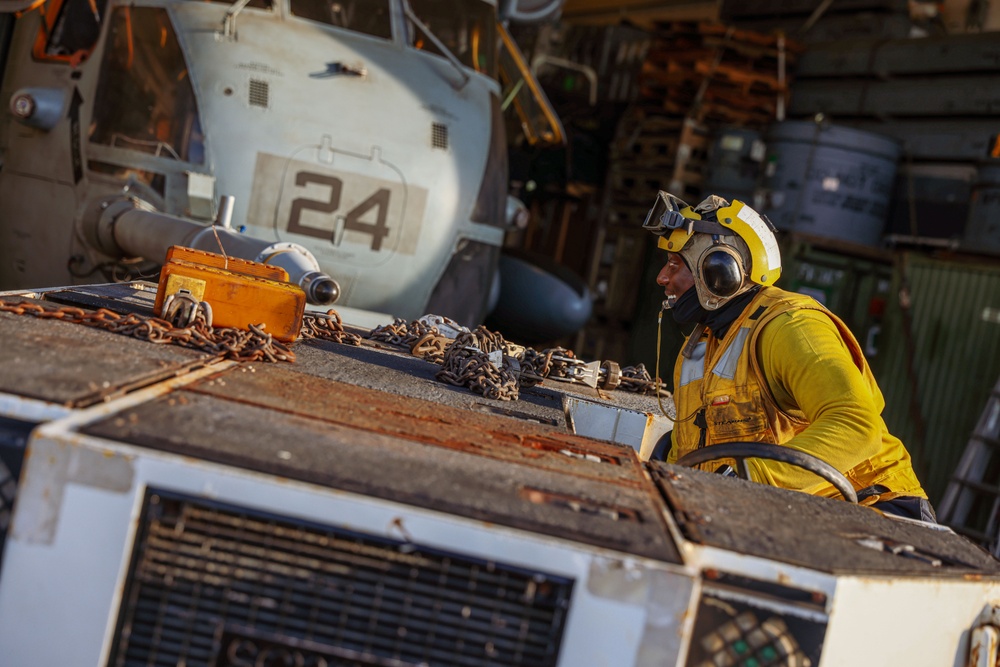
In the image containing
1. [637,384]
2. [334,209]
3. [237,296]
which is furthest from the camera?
[334,209]

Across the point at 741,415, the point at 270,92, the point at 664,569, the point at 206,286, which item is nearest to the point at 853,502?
the point at 741,415

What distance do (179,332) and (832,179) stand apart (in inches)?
359

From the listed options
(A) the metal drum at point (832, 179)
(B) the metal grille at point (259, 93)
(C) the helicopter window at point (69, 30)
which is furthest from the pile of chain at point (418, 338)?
(A) the metal drum at point (832, 179)

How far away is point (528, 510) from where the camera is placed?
1.97 meters

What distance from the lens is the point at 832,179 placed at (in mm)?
11039

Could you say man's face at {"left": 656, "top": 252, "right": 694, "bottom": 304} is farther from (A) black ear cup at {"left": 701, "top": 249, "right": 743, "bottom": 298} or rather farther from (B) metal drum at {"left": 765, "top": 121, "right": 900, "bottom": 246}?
(B) metal drum at {"left": 765, "top": 121, "right": 900, "bottom": 246}

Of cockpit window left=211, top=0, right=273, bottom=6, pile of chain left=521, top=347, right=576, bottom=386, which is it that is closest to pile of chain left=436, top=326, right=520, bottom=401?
pile of chain left=521, top=347, right=576, bottom=386

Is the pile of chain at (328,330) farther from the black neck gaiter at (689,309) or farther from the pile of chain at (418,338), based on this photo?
the black neck gaiter at (689,309)

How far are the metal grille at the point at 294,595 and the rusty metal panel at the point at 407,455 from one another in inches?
3.8

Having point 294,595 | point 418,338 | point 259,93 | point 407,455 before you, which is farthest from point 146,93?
point 294,595

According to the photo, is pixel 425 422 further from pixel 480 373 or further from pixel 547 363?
pixel 547 363

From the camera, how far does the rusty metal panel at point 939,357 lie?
954cm

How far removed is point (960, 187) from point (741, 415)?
8.26 m

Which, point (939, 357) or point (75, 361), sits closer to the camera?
point (75, 361)
